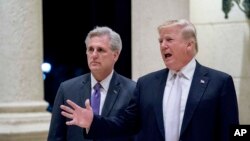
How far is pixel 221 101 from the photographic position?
3.80 m

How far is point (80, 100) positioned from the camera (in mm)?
4613

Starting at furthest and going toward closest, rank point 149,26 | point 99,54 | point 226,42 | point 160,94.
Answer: point 149,26
point 226,42
point 99,54
point 160,94

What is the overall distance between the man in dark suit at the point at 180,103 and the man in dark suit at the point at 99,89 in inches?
21.8

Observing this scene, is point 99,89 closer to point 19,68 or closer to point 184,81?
point 184,81

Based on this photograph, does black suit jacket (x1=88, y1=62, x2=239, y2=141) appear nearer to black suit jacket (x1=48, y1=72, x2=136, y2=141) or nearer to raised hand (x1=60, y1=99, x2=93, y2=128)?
raised hand (x1=60, y1=99, x2=93, y2=128)

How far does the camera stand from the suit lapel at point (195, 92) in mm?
3760

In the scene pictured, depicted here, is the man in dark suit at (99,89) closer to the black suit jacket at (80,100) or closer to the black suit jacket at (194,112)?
the black suit jacket at (80,100)

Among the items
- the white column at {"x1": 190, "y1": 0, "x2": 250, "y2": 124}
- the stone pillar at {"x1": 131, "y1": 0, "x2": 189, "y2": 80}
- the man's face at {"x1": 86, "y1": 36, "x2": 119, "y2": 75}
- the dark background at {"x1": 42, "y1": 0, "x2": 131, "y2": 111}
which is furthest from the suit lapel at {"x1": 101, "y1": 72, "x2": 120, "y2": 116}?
the dark background at {"x1": 42, "y1": 0, "x2": 131, "y2": 111}

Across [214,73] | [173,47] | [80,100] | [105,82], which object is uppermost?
[173,47]

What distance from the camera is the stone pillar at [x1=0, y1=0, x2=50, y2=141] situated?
6.19 metres

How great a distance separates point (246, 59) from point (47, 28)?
423cm

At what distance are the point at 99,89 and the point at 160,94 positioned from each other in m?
0.85

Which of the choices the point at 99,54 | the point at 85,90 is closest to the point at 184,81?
the point at 99,54

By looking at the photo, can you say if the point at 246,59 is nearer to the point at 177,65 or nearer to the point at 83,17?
the point at 177,65
